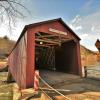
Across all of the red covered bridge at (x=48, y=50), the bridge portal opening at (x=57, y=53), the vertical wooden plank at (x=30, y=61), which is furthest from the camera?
the bridge portal opening at (x=57, y=53)

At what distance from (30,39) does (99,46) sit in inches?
274

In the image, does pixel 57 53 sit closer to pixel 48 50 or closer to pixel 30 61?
pixel 48 50

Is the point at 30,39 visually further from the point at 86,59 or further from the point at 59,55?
the point at 86,59

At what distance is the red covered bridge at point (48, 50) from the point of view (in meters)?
9.20

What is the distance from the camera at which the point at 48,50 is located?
18062 mm

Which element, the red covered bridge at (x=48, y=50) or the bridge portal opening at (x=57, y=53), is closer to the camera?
the red covered bridge at (x=48, y=50)

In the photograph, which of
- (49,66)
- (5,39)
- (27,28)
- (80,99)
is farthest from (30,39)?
(5,39)

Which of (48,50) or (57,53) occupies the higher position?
(48,50)

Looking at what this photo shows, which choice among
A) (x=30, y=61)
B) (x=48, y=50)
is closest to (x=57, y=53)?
(x=48, y=50)

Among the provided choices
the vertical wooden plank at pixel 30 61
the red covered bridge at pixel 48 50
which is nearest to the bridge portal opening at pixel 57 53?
the red covered bridge at pixel 48 50

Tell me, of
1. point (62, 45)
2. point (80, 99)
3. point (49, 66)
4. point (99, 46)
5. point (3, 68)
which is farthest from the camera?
point (3, 68)

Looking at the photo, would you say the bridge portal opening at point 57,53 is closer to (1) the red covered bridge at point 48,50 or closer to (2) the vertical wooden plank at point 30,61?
(1) the red covered bridge at point 48,50

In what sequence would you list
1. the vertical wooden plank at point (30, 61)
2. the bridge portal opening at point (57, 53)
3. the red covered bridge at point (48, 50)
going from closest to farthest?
the vertical wooden plank at point (30, 61), the red covered bridge at point (48, 50), the bridge portal opening at point (57, 53)

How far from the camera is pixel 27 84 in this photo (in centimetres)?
873
